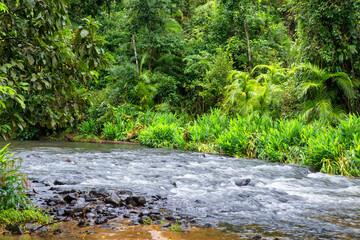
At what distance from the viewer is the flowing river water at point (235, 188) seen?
4.04m

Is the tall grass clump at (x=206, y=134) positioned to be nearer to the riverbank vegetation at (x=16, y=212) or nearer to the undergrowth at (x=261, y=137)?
the undergrowth at (x=261, y=137)

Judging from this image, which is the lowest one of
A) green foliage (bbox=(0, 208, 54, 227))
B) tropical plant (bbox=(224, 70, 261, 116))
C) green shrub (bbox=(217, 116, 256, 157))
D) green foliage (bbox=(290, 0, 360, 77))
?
green shrub (bbox=(217, 116, 256, 157))

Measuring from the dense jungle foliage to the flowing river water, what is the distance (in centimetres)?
147

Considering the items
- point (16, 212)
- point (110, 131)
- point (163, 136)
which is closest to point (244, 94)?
point (163, 136)

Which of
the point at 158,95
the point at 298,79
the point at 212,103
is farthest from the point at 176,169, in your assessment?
the point at 158,95

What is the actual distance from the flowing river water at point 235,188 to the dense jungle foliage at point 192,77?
147cm

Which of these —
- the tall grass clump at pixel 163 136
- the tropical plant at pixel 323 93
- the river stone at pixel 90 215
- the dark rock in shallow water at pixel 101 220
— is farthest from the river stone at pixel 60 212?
the tropical plant at pixel 323 93

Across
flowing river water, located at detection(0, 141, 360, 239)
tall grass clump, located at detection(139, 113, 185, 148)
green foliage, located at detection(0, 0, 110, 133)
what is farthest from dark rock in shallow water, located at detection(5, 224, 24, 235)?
tall grass clump, located at detection(139, 113, 185, 148)

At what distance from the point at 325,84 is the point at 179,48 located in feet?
30.9

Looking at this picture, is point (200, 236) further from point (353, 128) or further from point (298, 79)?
point (298, 79)

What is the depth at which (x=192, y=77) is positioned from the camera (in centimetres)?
1836

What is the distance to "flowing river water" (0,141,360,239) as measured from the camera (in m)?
4.04

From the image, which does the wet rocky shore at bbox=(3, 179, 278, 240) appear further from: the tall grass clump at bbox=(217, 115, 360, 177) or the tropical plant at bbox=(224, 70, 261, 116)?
the tropical plant at bbox=(224, 70, 261, 116)

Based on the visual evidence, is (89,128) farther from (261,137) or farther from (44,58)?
(44,58)
